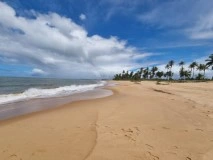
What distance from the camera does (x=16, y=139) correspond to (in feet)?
16.9

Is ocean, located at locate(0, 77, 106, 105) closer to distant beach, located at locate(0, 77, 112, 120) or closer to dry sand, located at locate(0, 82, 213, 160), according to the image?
distant beach, located at locate(0, 77, 112, 120)

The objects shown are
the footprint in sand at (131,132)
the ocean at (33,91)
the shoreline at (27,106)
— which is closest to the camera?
the footprint in sand at (131,132)

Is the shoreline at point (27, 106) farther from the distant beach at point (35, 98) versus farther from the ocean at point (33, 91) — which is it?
the ocean at point (33, 91)

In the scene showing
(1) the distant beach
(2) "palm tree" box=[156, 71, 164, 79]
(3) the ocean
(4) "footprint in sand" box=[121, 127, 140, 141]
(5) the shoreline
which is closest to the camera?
(4) "footprint in sand" box=[121, 127, 140, 141]

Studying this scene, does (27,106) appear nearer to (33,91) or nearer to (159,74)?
(33,91)

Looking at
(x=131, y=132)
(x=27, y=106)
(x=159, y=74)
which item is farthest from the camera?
(x=159, y=74)

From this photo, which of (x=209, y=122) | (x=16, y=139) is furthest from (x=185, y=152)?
(x=16, y=139)

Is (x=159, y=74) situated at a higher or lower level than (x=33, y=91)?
higher

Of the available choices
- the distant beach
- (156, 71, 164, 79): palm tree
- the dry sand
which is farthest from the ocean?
(156, 71, 164, 79): palm tree

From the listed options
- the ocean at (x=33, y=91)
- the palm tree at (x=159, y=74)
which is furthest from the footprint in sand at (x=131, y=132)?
the palm tree at (x=159, y=74)

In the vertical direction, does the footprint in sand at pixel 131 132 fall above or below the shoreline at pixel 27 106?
above

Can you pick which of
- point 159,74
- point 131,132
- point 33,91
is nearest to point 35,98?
point 33,91

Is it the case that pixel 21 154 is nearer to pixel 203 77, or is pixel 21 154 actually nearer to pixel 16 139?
pixel 16 139

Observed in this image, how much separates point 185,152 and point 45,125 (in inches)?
197
